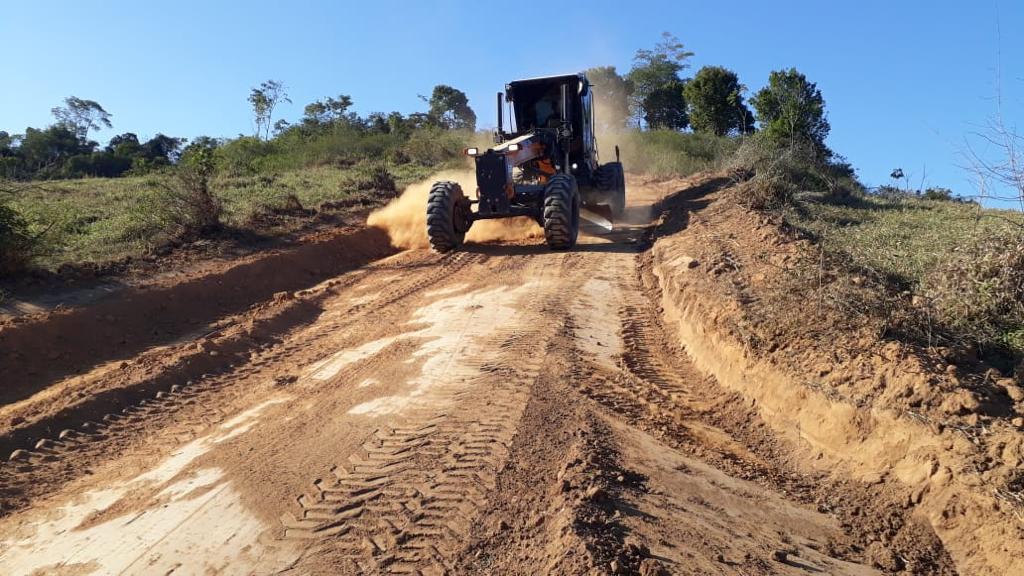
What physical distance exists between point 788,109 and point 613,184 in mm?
4665

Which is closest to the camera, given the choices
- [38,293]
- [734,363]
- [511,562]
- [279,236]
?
[511,562]

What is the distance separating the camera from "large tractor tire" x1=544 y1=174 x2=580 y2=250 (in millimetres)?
11125

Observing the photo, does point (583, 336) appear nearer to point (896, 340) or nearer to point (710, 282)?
point (710, 282)

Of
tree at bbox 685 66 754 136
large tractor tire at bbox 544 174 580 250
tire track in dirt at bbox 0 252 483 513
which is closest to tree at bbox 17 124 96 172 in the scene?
large tractor tire at bbox 544 174 580 250

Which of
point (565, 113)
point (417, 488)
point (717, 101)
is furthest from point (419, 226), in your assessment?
point (717, 101)

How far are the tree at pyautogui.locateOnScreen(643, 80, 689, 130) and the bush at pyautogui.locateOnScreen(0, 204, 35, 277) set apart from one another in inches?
1477

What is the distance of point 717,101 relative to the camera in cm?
3469

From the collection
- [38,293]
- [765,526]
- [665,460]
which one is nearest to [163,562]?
[665,460]

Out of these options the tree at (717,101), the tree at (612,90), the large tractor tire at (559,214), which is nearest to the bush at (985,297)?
the large tractor tire at (559,214)

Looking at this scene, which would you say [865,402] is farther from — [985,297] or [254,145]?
[254,145]

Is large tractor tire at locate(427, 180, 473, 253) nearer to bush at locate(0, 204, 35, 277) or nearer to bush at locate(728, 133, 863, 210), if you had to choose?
bush at locate(728, 133, 863, 210)

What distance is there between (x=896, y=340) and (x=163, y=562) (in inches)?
196

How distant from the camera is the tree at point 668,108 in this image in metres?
43.1

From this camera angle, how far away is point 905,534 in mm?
3965
